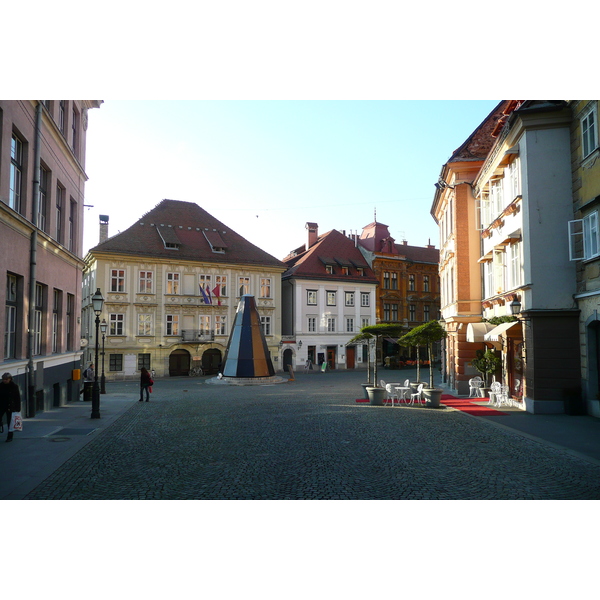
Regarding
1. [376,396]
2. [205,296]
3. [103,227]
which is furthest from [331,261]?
[376,396]

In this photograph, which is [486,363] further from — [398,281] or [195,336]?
[398,281]

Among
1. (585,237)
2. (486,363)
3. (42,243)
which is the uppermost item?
(42,243)

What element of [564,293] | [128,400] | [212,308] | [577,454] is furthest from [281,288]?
[577,454]

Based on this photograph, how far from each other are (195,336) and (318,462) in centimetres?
3531

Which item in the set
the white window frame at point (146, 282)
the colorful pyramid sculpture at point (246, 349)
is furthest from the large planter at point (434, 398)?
the white window frame at point (146, 282)

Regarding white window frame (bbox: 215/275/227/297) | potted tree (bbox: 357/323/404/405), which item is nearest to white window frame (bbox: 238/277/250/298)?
white window frame (bbox: 215/275/227/297)

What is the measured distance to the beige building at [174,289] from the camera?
136 ft

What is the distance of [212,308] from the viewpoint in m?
45.1

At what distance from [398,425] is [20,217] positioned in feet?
38.5

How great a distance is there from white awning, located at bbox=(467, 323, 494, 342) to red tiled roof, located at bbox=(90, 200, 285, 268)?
27.3 metres

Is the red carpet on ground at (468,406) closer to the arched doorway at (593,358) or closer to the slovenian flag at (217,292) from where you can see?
the arched doorway at (593,358)

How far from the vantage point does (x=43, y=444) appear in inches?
449

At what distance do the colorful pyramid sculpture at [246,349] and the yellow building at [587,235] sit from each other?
68.2ft

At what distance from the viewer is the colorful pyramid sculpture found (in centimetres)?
3309
